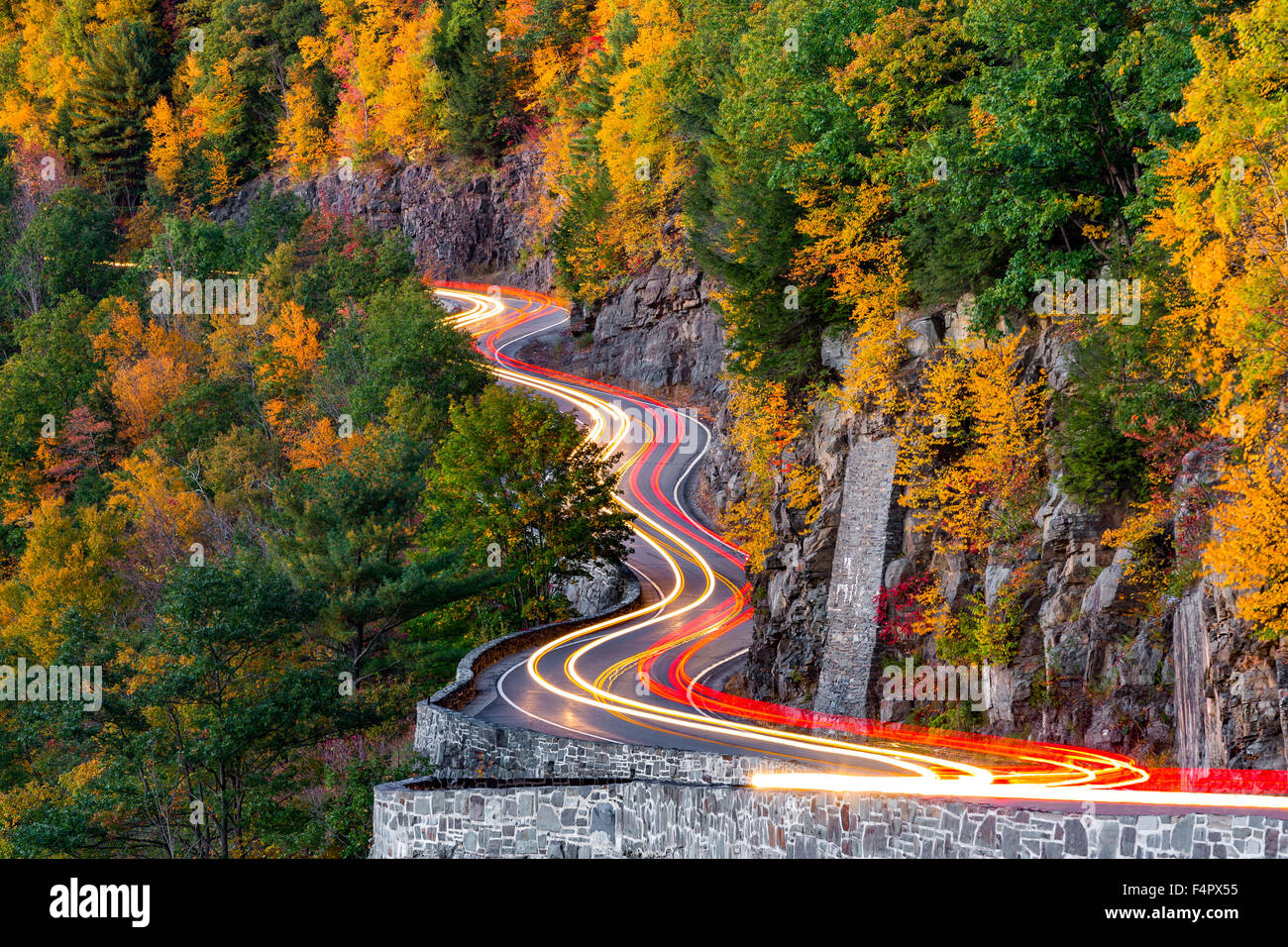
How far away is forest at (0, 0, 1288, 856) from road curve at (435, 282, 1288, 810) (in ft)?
10.3

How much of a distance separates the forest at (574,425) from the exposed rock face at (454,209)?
575cm

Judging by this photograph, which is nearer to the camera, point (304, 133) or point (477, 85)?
point (477, 85)

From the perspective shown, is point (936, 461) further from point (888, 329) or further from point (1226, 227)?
point (1226, 227)

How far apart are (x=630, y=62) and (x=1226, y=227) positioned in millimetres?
53820

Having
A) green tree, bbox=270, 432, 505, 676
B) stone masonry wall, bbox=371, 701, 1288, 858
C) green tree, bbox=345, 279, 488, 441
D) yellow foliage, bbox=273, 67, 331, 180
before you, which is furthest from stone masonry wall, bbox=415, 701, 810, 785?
yellow foliage, bbox=273, 67, 331, 180

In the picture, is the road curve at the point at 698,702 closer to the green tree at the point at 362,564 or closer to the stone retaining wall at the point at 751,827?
the stone retaining wall at the point at 751,827

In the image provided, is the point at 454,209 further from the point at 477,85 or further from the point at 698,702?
the point at 698,702

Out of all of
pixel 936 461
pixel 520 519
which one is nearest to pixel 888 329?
pixel 936 461

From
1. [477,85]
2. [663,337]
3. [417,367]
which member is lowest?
[417,367]

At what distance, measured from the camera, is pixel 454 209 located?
92250 mm

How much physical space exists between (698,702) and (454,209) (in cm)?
6740

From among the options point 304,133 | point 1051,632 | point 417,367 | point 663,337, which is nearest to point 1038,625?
point 1051,632

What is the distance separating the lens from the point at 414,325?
58188mm

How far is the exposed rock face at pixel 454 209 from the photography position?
290 feet
